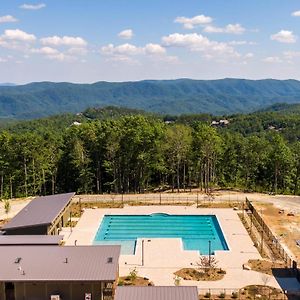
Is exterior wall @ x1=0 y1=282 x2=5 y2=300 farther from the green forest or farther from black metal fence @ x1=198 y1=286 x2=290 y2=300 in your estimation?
the green forest

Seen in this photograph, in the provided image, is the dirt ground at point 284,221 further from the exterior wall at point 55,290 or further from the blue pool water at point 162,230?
the exterior wall at point 55,290

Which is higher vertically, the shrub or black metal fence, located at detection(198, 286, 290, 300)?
the shrub

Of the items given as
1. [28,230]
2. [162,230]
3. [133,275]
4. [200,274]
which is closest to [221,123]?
[162,230]

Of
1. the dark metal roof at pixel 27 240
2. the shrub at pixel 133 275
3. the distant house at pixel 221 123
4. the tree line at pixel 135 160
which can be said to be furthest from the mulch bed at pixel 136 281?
the distant house at pixel 221 123

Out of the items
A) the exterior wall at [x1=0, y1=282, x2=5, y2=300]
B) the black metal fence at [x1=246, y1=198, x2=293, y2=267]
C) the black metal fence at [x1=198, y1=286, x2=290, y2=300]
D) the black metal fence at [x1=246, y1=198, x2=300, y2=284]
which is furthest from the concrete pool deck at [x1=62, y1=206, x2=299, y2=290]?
the exterior wall at [x1=0, y1=282, x2=5, y2=300]

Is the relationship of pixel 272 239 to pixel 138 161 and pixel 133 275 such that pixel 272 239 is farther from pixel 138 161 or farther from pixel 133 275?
pixel 138 161

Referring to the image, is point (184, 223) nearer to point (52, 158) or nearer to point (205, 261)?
point (205, 261)
